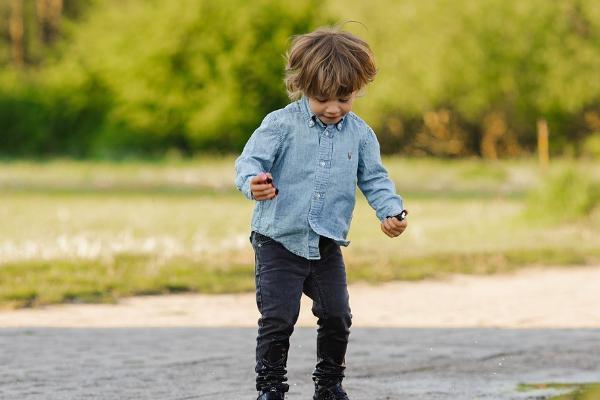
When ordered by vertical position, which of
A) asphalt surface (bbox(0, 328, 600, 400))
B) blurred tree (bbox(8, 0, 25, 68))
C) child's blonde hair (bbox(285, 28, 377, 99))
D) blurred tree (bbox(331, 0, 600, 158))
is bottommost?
asphalt surface (bbox(0, 328, 600, 400))

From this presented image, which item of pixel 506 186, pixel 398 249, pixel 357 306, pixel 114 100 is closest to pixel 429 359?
pixel 357 306

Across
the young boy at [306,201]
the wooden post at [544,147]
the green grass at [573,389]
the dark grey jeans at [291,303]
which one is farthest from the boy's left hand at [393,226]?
the wooden post at [544,147]

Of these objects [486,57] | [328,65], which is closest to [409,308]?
[328,65]

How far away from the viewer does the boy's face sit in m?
5.03

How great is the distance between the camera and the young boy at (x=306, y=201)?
16.6ft

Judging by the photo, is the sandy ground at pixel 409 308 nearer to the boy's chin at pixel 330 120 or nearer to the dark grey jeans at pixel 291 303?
the dark grey jeans at pixel 291 303

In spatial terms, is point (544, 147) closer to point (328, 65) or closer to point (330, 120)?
point (330, 120)

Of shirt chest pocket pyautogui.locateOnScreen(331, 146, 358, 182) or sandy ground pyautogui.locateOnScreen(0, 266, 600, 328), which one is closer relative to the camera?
A: shirt chest pocket pyautogui.locateOnScreen(331, 146, 358, 182)

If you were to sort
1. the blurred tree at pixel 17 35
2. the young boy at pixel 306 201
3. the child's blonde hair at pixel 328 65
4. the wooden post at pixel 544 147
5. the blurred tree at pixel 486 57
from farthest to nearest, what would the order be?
the blurred tree at pixel 17 35
the blurred tree at pixel 486 57
the wooden post at pixel 544 147
the young boy at pixel 306 201
the child's blonde hair at pixel 328 65

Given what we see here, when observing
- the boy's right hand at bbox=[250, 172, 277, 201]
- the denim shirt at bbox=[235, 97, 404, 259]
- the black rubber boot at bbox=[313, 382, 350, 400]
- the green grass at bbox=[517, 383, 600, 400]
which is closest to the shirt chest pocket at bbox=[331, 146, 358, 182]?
the denim shirt at bbox=[235, 97, 404, 259]

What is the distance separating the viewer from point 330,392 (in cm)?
537

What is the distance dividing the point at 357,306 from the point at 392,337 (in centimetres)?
189

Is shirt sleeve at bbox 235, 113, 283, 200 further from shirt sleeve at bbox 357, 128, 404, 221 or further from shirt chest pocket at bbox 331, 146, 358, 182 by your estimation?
shirt sleeve at bbox 357, 128, 404, 221

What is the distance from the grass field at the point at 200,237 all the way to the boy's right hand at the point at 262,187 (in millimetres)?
4845
